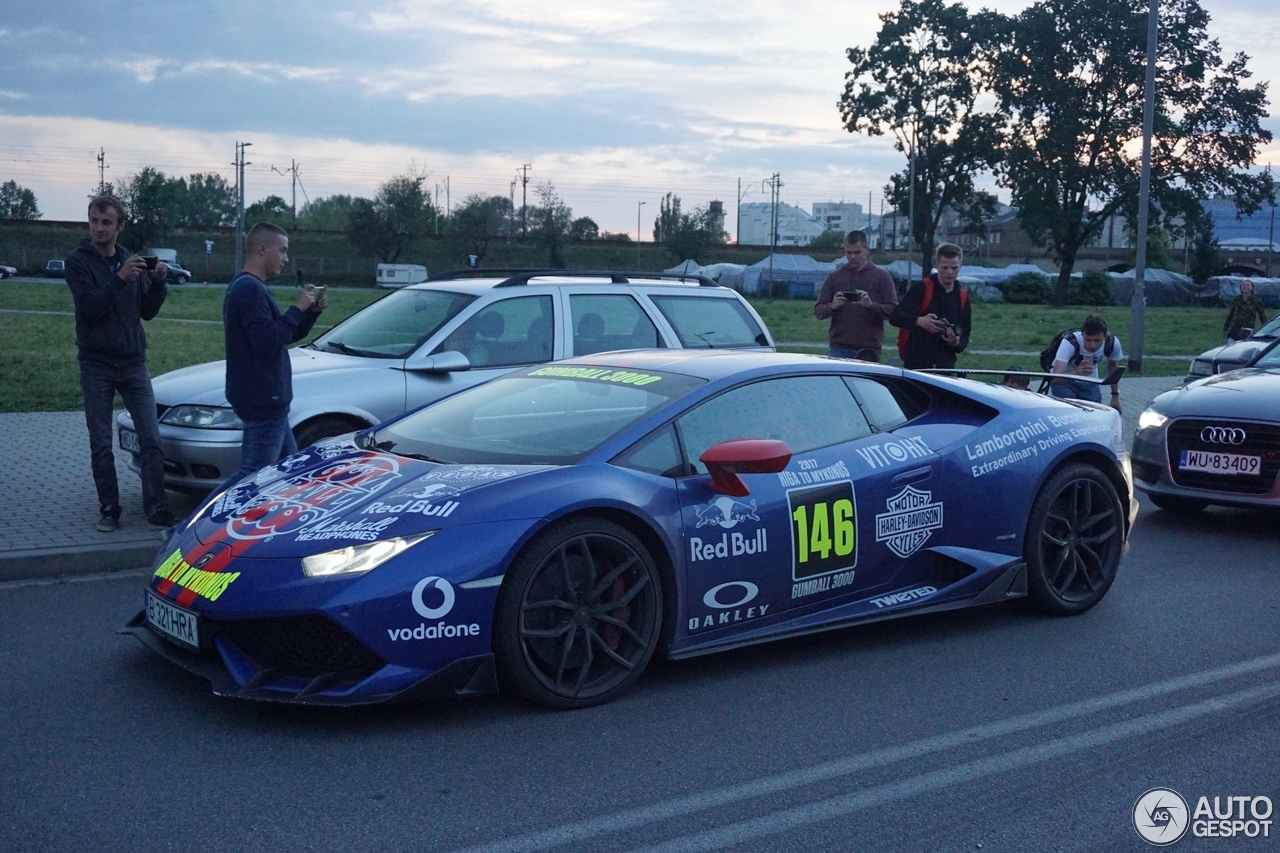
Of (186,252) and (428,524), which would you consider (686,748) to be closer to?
(428,524)

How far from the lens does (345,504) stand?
4.45 meters

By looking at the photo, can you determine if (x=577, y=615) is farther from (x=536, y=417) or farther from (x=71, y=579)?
(x=71, y=579)

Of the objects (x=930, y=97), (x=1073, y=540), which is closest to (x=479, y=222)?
(x=930, y=97)

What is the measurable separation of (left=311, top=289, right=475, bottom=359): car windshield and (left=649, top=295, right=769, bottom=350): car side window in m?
1.47

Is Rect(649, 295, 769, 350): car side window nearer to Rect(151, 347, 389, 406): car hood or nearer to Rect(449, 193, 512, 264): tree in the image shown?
Rect(151, 347, 389, 406): car hood

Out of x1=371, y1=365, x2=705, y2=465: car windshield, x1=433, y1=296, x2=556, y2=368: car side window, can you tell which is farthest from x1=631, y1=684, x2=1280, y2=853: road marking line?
x1=433, y1=296, x2=556, y2=368: car side window

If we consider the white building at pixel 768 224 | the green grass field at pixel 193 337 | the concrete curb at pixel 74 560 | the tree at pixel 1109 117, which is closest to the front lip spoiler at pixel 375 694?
the concrete curb at pixel 74 560

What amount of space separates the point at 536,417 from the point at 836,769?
6.31 feet

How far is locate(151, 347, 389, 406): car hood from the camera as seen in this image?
7598 millimetres

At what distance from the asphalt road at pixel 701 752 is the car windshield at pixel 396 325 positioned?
10.1 ft

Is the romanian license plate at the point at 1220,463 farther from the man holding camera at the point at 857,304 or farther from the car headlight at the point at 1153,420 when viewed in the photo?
the man holding camera at the point at 857,304

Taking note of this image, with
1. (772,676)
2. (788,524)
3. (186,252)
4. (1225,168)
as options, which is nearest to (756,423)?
(788,524)

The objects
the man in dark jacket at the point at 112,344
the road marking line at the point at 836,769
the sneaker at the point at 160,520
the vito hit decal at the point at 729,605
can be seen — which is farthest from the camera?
the sneaker at the point at 160,520

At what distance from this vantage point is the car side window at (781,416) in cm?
497
